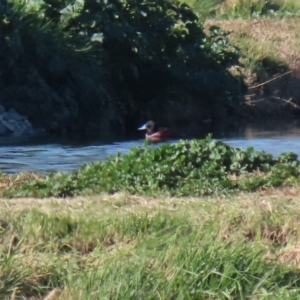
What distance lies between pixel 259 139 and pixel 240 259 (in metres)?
10.8

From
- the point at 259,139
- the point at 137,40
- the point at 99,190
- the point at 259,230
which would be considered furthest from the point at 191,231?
the point at 137,40

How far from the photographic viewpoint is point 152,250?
7.55 metres

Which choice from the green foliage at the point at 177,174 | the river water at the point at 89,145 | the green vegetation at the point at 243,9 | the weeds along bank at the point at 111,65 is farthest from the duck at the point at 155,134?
the green vegetation at the point at 243,9

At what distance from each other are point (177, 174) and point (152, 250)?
9.94 ft

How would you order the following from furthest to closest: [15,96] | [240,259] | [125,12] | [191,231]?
[125,12] < [15,96] < [191,231] < [240,259]

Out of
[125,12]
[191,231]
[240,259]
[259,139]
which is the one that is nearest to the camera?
[240,259]

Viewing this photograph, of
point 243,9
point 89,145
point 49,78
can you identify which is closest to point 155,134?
point 89,145

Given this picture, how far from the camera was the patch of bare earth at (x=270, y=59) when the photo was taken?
945 inches

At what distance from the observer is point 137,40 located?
20859 mm

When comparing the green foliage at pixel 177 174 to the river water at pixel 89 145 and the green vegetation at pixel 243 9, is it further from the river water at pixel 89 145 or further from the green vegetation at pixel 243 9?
the green vegetation at pixel 243 9

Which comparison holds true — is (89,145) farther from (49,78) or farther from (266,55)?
(266,55)

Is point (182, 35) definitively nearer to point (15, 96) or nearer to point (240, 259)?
point (15, 96)

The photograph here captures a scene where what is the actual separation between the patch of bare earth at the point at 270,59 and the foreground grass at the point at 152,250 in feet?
50.1

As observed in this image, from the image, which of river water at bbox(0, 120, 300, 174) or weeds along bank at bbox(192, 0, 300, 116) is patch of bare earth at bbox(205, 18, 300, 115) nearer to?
weeds along bank at bbox(192, 0, 300, 116)
